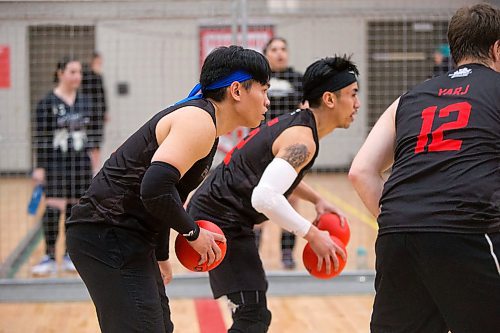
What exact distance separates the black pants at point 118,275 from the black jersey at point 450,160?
872 mm

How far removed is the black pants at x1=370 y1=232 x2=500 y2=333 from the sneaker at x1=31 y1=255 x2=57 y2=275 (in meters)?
4.60

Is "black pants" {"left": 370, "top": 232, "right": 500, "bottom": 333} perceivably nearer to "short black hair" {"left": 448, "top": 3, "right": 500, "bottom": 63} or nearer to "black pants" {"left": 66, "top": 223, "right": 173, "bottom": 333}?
"short black hair" {"left": 448, "top": 3, "right": 500, "bottom": 63}

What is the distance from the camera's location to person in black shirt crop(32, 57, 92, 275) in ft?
22.4

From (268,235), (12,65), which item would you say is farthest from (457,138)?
(12,65)

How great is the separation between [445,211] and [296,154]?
1.10m

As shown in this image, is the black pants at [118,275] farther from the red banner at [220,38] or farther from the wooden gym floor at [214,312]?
the red banner at [220,38]

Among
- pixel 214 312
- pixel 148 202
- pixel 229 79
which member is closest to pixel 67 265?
pixel 214 312

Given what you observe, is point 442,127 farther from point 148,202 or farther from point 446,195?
point 148,202

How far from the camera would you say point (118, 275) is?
2.99 meters

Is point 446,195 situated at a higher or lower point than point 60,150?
higher

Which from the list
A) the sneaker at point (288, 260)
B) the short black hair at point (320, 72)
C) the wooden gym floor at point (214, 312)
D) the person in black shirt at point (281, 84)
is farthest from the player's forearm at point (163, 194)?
the sneaker at point (288, 260)

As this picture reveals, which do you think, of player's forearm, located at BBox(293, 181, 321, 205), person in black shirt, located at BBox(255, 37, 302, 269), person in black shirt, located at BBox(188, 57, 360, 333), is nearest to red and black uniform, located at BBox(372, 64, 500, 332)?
person in black shirt, located at BBox(188, 57, 360, 333)

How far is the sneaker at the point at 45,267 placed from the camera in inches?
269

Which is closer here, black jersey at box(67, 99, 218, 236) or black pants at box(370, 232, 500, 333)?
black pants at box(370, 232, 500, 333)
